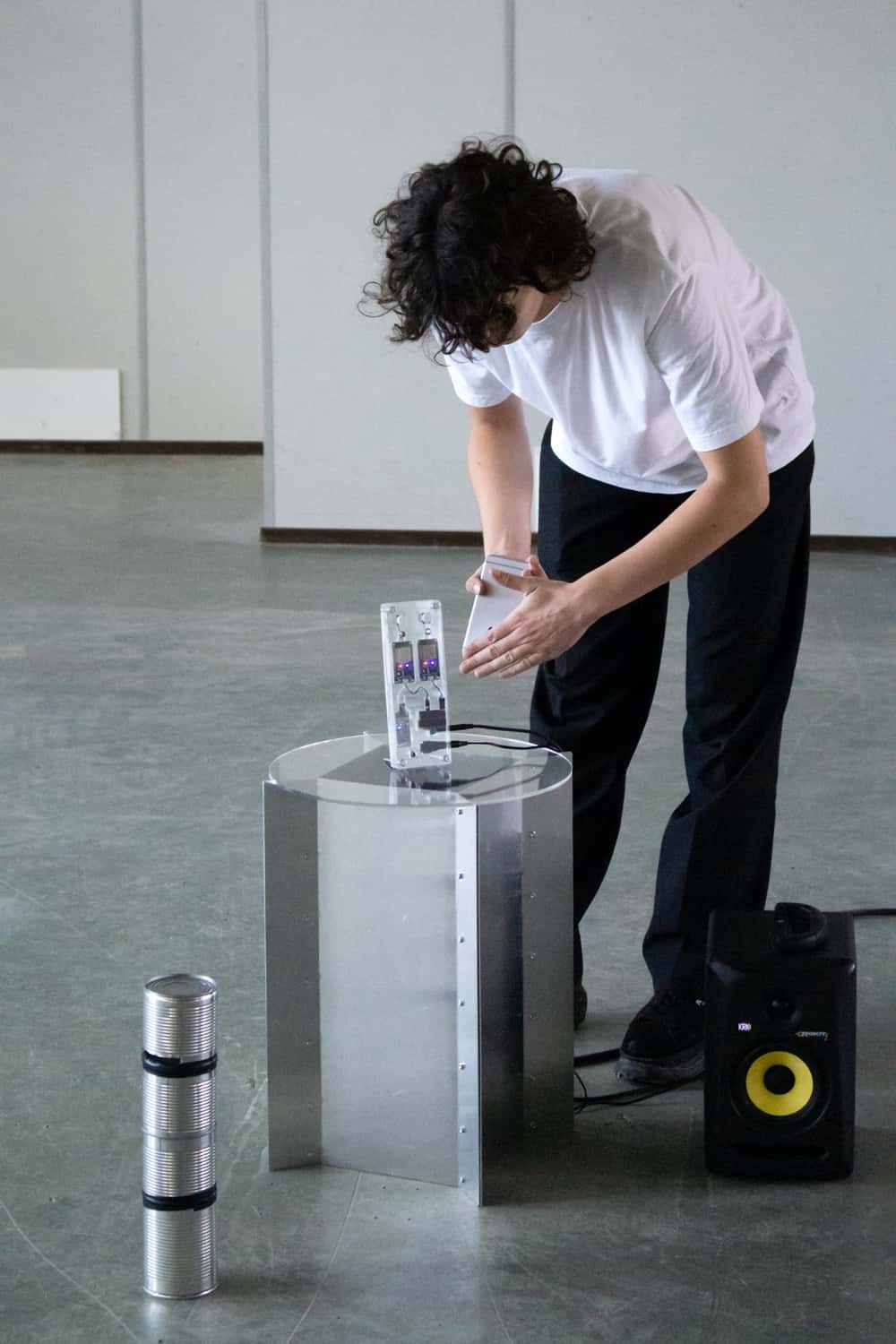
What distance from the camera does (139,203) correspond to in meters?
10.1

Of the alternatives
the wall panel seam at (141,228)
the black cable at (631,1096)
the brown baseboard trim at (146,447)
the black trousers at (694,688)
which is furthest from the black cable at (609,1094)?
the wall panel seam at (141,228)

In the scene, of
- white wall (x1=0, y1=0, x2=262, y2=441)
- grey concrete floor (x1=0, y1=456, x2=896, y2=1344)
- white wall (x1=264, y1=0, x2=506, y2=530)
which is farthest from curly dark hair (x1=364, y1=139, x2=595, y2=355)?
white wall (x1=0, y1=0, x2=262, y2=441)

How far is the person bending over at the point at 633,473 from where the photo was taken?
1.61 meters

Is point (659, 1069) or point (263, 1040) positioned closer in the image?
point (659, 1069)

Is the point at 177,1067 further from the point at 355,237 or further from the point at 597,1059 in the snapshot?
the point at 355,237

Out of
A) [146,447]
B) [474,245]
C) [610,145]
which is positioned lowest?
[146,447]

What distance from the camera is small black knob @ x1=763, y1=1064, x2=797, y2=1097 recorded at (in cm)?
182

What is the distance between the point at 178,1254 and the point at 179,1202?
6cm

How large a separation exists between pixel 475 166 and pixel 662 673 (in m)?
2.94

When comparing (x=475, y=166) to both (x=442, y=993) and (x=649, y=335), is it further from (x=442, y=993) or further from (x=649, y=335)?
(x=442, y=993)

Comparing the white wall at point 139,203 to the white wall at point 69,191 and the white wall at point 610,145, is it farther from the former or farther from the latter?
the white wall at point 610,145

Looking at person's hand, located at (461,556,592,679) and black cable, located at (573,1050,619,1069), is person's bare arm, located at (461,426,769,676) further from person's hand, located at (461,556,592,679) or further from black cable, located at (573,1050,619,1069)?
black cable, located at (573,1050,619,1069)

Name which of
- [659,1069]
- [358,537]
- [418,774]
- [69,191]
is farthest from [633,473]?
[69,191]

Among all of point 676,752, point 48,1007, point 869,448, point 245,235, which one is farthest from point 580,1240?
point 245,235
